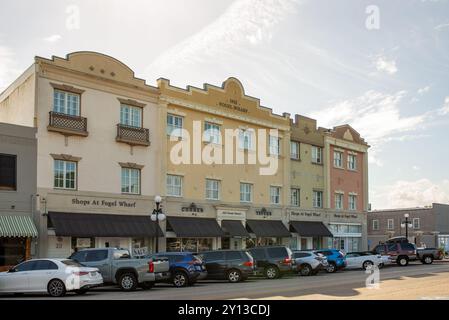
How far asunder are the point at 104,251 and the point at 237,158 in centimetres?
1854

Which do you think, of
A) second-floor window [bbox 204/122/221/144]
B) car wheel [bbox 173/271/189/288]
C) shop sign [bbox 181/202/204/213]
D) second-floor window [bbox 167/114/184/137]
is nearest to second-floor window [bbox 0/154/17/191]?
car wheel [bbox 173/271/189/288]

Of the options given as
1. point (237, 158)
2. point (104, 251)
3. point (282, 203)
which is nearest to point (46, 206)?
point (104, 251)

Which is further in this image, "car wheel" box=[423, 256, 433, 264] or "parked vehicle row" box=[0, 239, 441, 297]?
"car wheel" box=[423, 256, 433, 264]

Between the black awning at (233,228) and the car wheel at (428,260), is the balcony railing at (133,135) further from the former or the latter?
the car wheel at (428,260)

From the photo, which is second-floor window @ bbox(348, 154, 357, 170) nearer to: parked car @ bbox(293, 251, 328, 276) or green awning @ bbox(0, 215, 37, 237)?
parked car @ bbox(293, 251, 328, 276)

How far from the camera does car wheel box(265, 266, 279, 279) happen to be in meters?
30.7

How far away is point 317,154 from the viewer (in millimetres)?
49656

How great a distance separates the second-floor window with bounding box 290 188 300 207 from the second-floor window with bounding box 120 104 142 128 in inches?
615

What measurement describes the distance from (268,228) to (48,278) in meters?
23.2

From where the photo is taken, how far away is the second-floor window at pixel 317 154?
161 feet

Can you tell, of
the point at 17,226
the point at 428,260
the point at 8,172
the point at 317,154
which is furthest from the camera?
the point at 317,154

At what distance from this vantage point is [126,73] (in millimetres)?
34875

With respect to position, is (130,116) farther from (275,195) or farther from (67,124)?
(275,195)

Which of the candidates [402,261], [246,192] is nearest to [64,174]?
[246,192]
